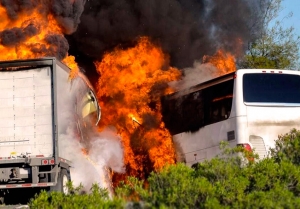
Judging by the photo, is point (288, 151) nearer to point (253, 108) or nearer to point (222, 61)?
point (253, 108)

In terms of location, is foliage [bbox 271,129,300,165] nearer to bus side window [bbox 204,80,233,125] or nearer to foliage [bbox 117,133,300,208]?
foliage [bbox 117,133,300,208]

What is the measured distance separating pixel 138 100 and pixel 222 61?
4.68 metres

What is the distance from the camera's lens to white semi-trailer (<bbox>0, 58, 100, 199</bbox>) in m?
14.0

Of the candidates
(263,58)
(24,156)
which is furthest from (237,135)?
→ (263,58)

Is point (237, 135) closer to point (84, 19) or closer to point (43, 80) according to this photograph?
point (43, 80)

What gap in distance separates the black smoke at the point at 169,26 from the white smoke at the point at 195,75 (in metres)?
1.53

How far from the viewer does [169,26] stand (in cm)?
2267

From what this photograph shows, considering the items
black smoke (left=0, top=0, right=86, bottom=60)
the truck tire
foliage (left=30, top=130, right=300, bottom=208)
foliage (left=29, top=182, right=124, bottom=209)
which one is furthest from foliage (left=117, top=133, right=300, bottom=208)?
black smoke (left=0, top=0, right=86, bottom=60)

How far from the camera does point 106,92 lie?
20.5 m

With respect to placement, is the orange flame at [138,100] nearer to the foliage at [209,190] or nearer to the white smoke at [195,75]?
the white smoke at [195,75]

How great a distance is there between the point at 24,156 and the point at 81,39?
8576 mm

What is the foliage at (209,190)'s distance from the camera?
8141mm

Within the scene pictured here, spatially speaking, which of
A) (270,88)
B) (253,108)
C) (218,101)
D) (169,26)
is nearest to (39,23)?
(169,26)

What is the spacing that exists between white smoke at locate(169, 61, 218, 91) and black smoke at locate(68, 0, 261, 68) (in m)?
1.53
